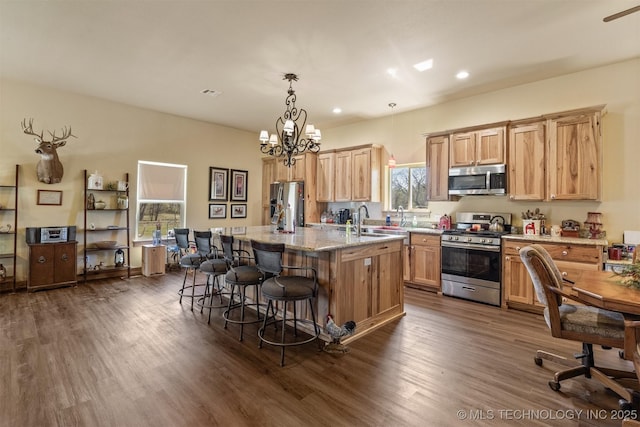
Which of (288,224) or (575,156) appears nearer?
(575,156)

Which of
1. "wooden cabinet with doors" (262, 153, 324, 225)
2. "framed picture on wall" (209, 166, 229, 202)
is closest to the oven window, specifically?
"wooden cabinet with doors" (262, 153, 324, 225)

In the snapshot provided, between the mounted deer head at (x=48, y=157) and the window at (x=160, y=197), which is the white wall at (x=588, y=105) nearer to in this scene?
the window at (x=160, y=197)

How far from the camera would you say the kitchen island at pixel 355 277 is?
3004 millimetres

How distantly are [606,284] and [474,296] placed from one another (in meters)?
2.39

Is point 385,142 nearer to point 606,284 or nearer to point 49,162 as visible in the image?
point 606,284

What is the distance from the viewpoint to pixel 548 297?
226 cm

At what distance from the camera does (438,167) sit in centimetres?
520

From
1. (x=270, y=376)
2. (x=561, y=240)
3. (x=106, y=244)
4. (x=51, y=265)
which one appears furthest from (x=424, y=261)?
(x=51, y=265)

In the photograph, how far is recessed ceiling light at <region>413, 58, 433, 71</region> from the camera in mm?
3935

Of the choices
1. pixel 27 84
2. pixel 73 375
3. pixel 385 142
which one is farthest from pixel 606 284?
pixel 27 84

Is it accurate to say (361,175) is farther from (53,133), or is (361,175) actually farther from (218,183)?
(53,133)

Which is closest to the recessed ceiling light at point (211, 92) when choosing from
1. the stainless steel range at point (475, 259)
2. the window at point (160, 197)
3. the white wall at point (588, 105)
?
the window at point (160, 197)

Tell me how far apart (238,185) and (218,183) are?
554mm

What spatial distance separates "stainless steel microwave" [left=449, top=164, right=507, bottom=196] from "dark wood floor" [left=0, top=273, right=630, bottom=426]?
1868mm
